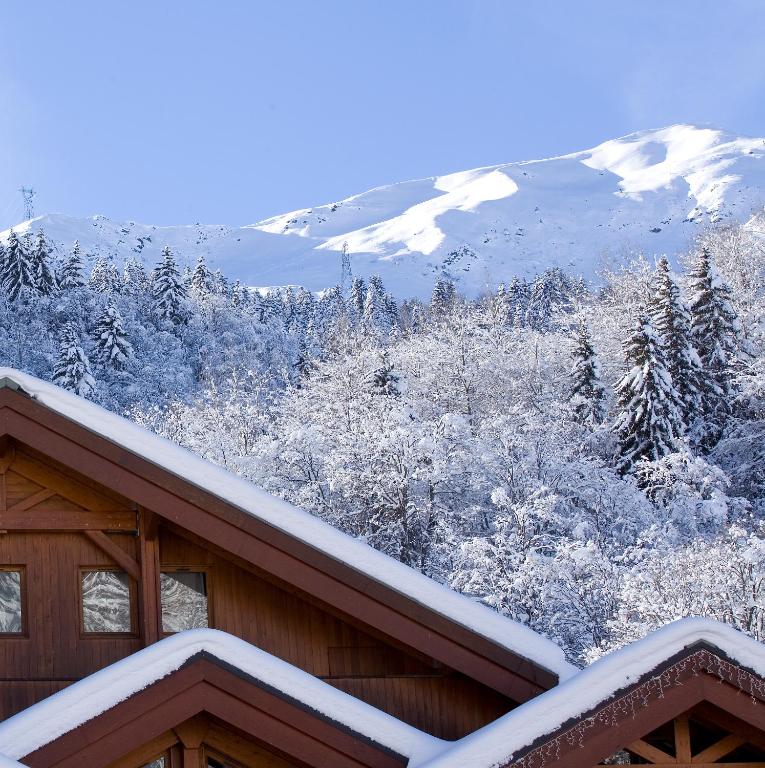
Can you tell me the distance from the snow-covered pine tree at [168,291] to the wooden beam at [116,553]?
219 feet

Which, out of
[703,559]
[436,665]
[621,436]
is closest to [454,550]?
[703,559]

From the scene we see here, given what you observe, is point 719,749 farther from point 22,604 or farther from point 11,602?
point 11,602

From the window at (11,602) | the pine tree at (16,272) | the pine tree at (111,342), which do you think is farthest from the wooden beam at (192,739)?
the pine tree at (16,272)

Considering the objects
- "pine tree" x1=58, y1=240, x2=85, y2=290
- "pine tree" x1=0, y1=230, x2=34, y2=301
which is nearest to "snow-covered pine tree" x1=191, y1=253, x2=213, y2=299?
"pine tree" x1=58, y1=240, x2=85, y2=290

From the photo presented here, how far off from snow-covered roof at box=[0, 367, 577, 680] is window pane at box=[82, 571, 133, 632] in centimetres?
124

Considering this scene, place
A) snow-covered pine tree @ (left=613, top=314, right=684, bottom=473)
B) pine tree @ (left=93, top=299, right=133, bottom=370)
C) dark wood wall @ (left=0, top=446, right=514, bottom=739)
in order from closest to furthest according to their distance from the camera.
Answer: dark wood wall @ (left=0, top=446, right=514, bottom=739)
snow-covered pine tree @ (left=613, top=314, right=684, bottom=473)
pine tree @ (left=93, top=299, right=133, bottom=370)

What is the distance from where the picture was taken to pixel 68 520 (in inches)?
271

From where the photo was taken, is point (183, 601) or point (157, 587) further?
point (183, 601)

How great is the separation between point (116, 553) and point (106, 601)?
0.44 meters

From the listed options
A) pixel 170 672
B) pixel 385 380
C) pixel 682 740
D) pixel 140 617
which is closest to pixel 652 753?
pixel 682 740

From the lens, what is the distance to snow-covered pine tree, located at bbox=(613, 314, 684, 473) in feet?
115

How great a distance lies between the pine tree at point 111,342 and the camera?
2391 inches

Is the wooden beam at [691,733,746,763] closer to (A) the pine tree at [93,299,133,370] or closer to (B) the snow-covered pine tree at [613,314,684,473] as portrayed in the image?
(B) the snow-covered pine tree at [613,314,684,473]

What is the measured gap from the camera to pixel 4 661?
6742 millimetres
